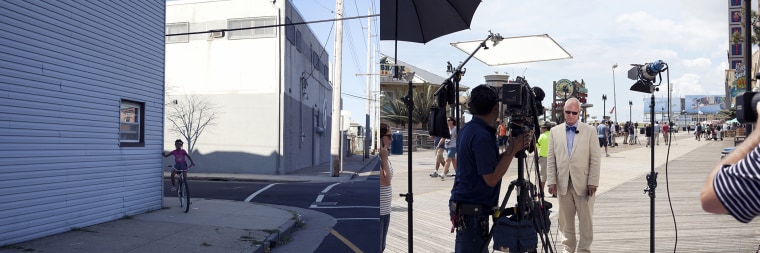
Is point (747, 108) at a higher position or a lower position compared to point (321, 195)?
higher

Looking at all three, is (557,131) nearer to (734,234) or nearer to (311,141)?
(734,234)

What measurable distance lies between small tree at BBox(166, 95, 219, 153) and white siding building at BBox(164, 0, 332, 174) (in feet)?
0.39

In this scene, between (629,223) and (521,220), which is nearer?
(521,220)

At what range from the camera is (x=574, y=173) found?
17.9ft

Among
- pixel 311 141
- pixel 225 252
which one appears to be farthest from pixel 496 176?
pixel 311 141

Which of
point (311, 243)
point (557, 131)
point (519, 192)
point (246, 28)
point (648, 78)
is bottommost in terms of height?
point (311, 243)

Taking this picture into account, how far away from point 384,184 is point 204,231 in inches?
173

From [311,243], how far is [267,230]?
0.86 meters

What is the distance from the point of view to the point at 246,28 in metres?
10.9

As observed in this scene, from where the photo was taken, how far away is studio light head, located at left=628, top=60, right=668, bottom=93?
5402 millimetres

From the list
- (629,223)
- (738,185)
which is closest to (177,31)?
(629,223)

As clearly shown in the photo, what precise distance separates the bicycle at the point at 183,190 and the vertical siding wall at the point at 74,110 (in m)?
0.45

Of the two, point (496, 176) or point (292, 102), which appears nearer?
point (496, 176)

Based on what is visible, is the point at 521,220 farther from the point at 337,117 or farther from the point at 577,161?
the point at 337,117
